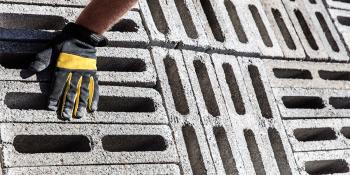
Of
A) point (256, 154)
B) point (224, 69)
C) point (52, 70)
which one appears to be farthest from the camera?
point (224, 69)

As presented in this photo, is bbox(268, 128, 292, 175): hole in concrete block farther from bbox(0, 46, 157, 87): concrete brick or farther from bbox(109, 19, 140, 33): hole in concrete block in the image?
bbox(109, 19, 140, 33): hole in concrete block

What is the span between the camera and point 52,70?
7.50ft

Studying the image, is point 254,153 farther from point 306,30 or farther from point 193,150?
point 306,30

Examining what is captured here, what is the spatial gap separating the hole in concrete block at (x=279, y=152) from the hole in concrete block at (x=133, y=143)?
1.98ft

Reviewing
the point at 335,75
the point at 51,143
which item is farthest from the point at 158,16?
the point at 335,75

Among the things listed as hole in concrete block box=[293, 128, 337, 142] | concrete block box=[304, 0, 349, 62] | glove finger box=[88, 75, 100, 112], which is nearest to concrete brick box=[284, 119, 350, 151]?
hole in concrete block box=[293, 128, 337, 142]

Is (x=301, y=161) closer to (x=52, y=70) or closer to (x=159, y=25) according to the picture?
(x=159, y=25)

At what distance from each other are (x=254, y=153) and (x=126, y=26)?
2.74 feet

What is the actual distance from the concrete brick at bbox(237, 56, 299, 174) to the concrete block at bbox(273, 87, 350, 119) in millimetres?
72

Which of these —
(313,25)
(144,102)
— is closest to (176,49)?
(144,102)

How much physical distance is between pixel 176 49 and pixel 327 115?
0.91m

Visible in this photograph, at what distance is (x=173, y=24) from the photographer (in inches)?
108

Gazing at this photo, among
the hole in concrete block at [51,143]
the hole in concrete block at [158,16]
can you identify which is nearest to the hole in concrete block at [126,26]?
the hole in concrete block at [158,16]

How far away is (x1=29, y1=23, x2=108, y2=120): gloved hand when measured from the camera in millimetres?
2230
